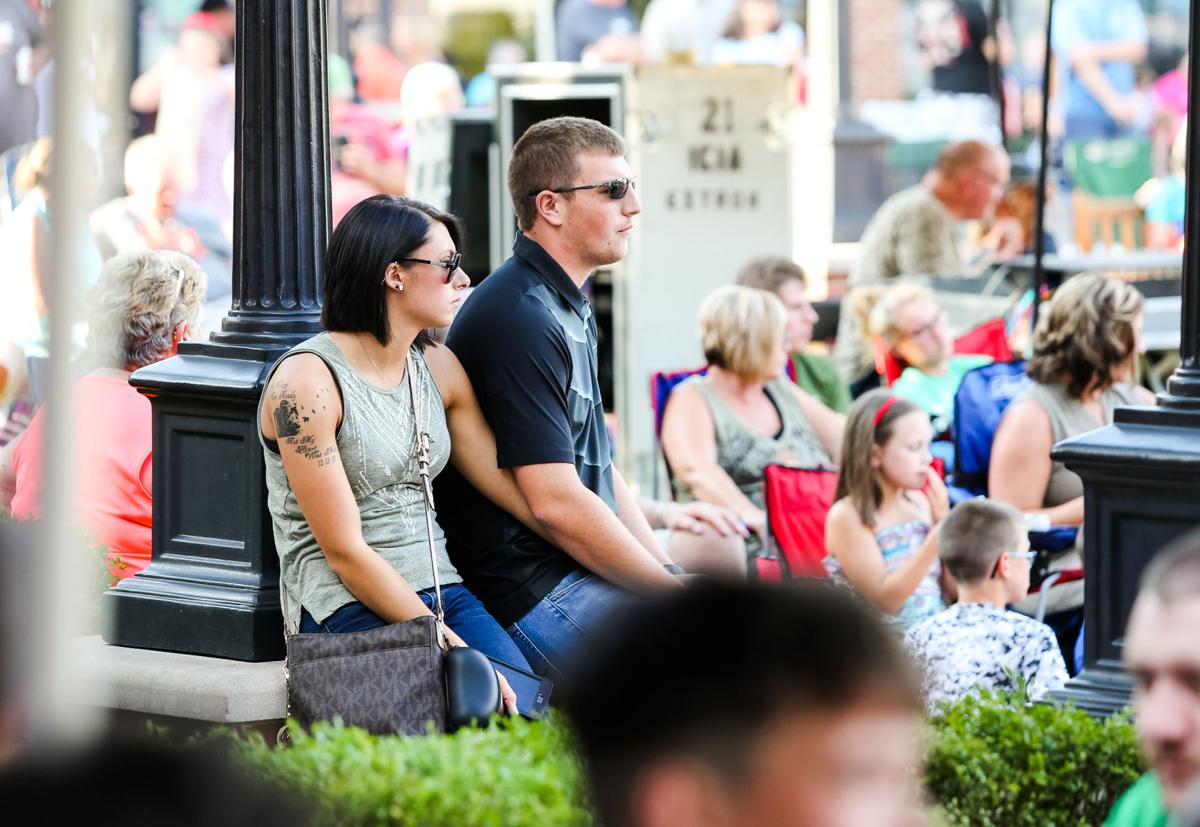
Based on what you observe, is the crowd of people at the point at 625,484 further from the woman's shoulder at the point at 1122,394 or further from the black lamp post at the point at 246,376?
the black lamp post at the point at 246,376

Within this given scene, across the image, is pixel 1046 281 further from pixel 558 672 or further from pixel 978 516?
pixel 558 672

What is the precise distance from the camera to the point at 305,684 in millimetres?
3527

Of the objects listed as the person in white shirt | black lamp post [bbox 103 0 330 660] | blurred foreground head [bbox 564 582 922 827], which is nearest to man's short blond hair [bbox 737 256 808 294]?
the person in white shirt

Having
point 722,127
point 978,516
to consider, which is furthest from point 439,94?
point 978,516

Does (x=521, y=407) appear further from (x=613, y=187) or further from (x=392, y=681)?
(x=392, y=681)

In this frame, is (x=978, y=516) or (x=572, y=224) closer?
(x=572, y=224)

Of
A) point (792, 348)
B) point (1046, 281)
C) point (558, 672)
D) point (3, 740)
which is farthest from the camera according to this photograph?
point (1046, 281)

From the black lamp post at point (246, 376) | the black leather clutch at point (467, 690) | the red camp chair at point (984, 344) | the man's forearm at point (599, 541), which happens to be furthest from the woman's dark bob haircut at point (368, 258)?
the red camp chair at point (984, 344)

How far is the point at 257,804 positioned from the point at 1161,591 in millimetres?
1195

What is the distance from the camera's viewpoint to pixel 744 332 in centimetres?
627

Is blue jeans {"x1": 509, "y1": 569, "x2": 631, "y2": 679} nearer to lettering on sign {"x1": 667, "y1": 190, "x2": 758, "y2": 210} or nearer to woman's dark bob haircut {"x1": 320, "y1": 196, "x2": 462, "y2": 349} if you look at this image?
woman's dark bob haircut {"x1": 320, "y1": 196, "x2": 462, "y2": 349}

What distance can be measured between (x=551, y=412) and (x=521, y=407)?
68 mm

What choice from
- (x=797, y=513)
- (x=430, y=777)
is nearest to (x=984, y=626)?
(x=797, y=513)

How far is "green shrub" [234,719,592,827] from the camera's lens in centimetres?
263
